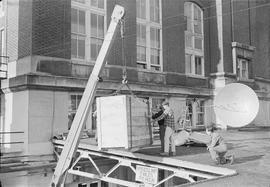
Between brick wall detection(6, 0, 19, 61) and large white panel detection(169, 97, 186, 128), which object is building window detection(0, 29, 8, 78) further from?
large white panel detection(169, 97, 186, 128)

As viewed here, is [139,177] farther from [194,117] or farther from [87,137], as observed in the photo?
[194,117]

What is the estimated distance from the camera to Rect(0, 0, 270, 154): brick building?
50.2 feet

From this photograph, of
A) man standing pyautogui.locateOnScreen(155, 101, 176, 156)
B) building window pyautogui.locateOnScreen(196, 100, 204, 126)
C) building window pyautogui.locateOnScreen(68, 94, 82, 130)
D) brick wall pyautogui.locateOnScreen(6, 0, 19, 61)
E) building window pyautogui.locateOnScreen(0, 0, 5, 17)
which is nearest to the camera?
man standing pyautogui.locateOnScreen(155, 101, 176, 156)

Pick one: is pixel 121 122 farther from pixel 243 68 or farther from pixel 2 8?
pixel 243 68

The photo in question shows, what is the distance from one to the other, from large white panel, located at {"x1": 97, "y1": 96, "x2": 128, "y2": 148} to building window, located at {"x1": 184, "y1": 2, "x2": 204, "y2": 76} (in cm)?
1372

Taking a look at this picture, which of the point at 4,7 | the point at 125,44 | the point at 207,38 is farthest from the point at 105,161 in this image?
the point at 207,38

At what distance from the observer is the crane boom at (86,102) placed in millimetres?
10227

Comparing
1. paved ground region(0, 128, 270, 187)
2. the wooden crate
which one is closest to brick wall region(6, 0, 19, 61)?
paved ground region(0, 128, 270, 187)

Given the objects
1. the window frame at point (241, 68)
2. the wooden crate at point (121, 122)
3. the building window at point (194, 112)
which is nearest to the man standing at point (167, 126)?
the wooden crate at point (121, 122)

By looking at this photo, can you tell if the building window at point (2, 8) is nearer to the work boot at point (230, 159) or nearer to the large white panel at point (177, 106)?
the large white panel at point (177, 106)

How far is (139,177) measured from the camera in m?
11.6

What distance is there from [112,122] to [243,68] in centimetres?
1893

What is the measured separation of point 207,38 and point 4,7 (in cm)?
1437

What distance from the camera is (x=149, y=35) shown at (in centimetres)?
2105
